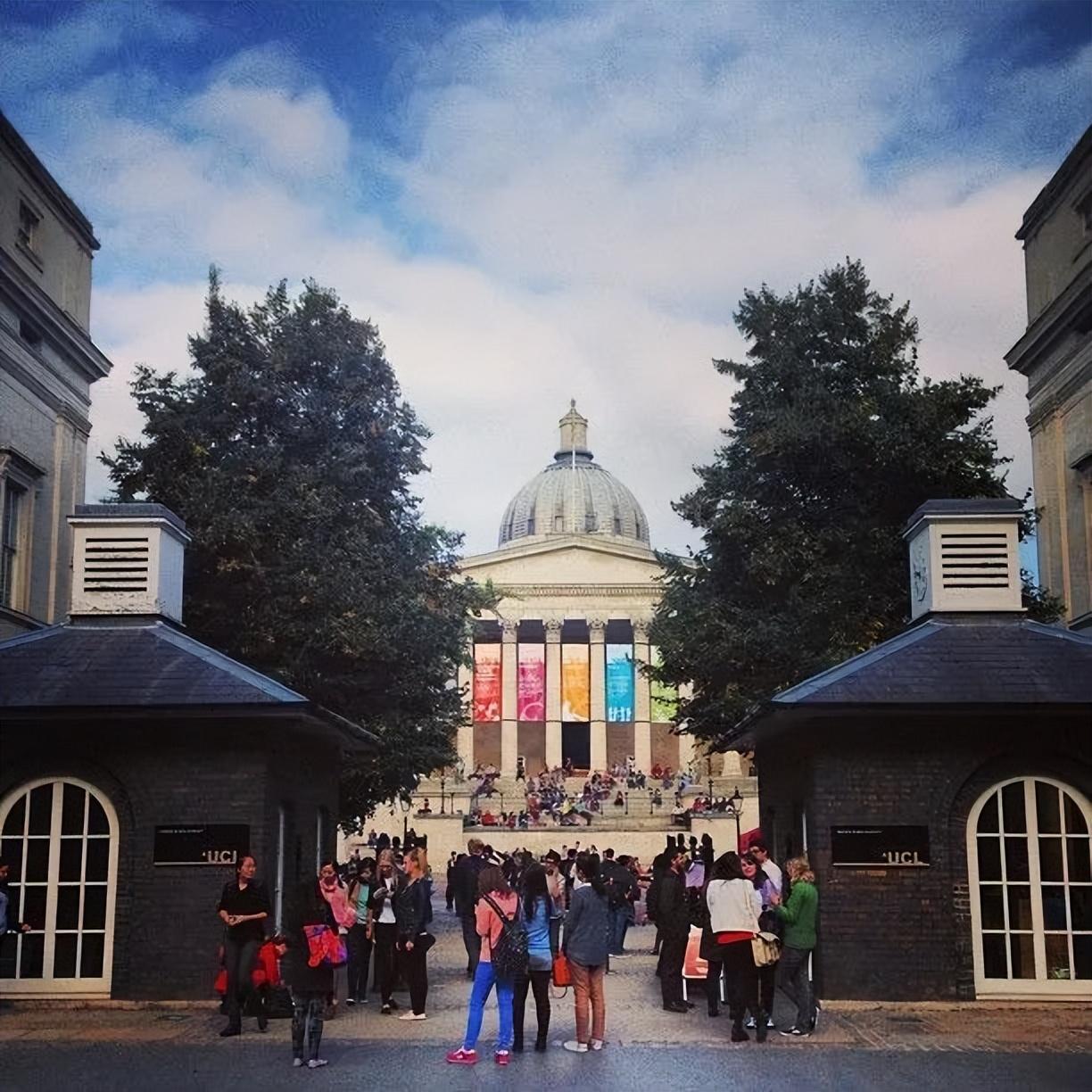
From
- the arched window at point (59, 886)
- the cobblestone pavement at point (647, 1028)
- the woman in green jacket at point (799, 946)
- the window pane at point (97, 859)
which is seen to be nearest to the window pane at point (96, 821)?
the arched window at point (59, 886)

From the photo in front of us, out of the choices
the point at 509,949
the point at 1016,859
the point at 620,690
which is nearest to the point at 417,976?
the point at 509,949

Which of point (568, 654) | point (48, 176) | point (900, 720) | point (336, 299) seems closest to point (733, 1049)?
point (900, 720)

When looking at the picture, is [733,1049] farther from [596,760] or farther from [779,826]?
[596,760]

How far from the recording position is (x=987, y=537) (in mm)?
18281

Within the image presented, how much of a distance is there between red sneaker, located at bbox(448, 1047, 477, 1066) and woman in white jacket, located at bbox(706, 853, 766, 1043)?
255 cm

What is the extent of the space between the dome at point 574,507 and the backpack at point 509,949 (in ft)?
284

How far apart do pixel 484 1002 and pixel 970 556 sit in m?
8.63

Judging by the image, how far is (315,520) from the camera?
28016mm

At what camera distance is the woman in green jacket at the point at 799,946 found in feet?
45.3

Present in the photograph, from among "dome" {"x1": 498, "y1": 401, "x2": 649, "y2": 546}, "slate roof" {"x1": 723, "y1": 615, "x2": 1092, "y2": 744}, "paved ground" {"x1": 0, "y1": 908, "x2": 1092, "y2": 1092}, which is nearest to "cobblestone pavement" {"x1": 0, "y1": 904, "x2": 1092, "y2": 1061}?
"paved ground" {"x1": 0, "y1": 908, "x2": 1092, "y2": 1092}

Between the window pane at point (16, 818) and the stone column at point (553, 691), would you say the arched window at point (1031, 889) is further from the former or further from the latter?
the stone column at point (553, 691)

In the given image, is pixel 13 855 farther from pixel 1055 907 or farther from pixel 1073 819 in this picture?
pixel 1073 819

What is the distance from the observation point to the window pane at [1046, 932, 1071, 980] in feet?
51.0

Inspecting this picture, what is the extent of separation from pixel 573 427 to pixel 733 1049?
96722mm
